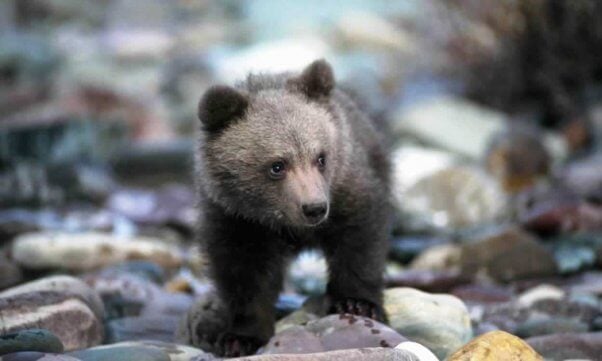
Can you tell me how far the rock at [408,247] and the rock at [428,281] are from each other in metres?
1.33

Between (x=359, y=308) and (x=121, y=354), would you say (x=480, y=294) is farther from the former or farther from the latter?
(x=121, y=354)

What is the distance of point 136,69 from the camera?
59.5 ft

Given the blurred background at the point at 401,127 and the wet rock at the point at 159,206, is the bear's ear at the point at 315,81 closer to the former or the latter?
the blurred background at the point at 401,127

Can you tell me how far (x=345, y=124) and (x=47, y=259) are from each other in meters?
3.02

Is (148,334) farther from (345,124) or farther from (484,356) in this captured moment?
(484,356)

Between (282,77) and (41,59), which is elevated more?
(41,59)

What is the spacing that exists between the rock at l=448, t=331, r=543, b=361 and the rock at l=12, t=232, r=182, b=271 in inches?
150

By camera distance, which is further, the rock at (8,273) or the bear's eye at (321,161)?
the rock at (8,273)

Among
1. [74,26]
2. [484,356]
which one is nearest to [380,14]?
[74,26]

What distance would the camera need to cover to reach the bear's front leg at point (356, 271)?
5.00 m

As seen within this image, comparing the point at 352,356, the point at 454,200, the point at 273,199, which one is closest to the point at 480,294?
the point at 273,199


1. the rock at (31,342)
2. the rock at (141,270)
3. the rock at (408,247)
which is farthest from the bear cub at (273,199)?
the rock at (408,247)

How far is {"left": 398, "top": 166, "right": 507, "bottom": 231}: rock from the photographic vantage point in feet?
30.6

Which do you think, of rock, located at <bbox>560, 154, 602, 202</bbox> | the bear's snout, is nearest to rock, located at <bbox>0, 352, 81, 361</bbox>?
the bear's snout
